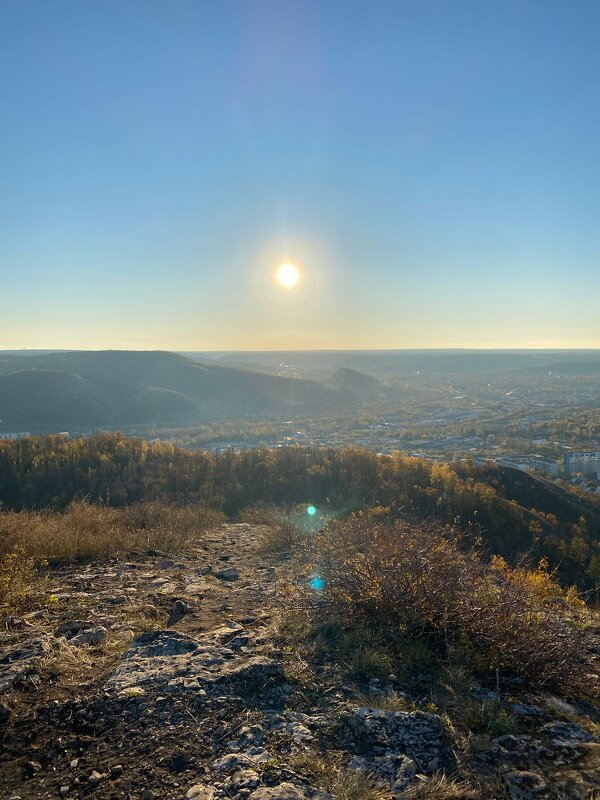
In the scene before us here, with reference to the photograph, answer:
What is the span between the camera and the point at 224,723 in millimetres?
3236

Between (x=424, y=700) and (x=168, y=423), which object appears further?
(x=168, y=423)

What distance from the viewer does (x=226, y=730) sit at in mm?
3164

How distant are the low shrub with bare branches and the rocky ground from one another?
37 centimetres

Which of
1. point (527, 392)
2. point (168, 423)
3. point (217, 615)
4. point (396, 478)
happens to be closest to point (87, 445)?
point (396, 478)

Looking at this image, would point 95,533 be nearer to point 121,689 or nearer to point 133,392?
point 121,689

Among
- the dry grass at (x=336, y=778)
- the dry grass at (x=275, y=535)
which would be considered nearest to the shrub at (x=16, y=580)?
the dry grass at (x=336, y=778)

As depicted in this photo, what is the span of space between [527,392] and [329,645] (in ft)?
428

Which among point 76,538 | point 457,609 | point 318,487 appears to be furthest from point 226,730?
point 318,487

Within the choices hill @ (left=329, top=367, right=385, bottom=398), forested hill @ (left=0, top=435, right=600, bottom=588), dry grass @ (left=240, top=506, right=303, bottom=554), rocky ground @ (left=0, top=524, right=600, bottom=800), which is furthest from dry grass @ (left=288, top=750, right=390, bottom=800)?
hill @ (left=329, top=367, right=385, bottom=398)

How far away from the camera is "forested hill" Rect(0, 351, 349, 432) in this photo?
74188 millimetres

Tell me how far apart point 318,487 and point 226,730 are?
16783 millimetres

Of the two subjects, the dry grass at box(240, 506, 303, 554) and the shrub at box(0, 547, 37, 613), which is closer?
the shrub at box(0, 547, 37, 613)

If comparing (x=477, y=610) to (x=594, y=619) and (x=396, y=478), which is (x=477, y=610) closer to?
(x=594, y=619)

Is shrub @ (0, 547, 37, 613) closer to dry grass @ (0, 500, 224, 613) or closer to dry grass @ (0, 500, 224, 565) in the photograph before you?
dry grass @ (0, 500, 224, 613)
